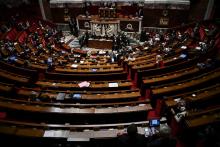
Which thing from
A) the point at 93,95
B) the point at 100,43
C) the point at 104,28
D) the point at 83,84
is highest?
→ the point at 93,95

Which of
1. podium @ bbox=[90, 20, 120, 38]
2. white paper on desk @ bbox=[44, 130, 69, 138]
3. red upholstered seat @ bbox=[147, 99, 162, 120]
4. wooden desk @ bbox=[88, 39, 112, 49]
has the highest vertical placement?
white paper on desk @ bbox=[44, 130, 69, 138]

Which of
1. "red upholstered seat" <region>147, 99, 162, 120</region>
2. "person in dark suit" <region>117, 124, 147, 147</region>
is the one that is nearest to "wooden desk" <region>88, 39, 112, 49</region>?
"red upholstered seat" <region>147, 99, 162, 120</region>

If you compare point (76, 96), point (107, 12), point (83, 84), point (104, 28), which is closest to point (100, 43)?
point (104, 28)

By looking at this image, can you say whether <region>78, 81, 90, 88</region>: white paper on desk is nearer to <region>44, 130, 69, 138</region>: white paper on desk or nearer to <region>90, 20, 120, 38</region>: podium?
<region>44, 130, 69, 138</region>: white paper on desk

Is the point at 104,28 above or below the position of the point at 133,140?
below

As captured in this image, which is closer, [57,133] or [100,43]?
[57,133]

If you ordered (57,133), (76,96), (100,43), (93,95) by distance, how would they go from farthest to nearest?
(100,43)
(93,95)
(76,96)
(57,133)

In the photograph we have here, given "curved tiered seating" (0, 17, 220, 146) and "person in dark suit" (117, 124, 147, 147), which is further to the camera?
"curved tiered seating" (0, 17, 220, 146)

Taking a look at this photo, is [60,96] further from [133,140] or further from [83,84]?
[133,140]

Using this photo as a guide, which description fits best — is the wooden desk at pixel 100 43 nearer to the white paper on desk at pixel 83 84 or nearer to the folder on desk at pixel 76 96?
the white paper on desk at pixel 83 84

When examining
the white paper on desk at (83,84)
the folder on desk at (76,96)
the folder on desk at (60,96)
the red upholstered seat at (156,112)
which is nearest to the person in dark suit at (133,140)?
the red upholstered seat at (156,112)

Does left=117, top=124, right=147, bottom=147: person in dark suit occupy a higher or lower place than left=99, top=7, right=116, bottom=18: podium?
higher

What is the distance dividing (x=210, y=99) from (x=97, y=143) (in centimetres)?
403

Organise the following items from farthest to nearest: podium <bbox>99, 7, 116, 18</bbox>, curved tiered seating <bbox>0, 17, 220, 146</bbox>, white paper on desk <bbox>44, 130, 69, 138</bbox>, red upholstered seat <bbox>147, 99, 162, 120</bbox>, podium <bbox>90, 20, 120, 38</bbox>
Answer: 1. podium <bbox>99, 7, 116, 18</bbox>
2. podium <bbox>90, 20, 120, 38</bbox>
3. red upholstered seat <bbox>147, 99, 162, 120</bbox>
4. curved tiered seating <bbox>0, 17, 220, 146</bbox>
5. white paper on desk <bbox>44, 130, 69, 138</bbox>
